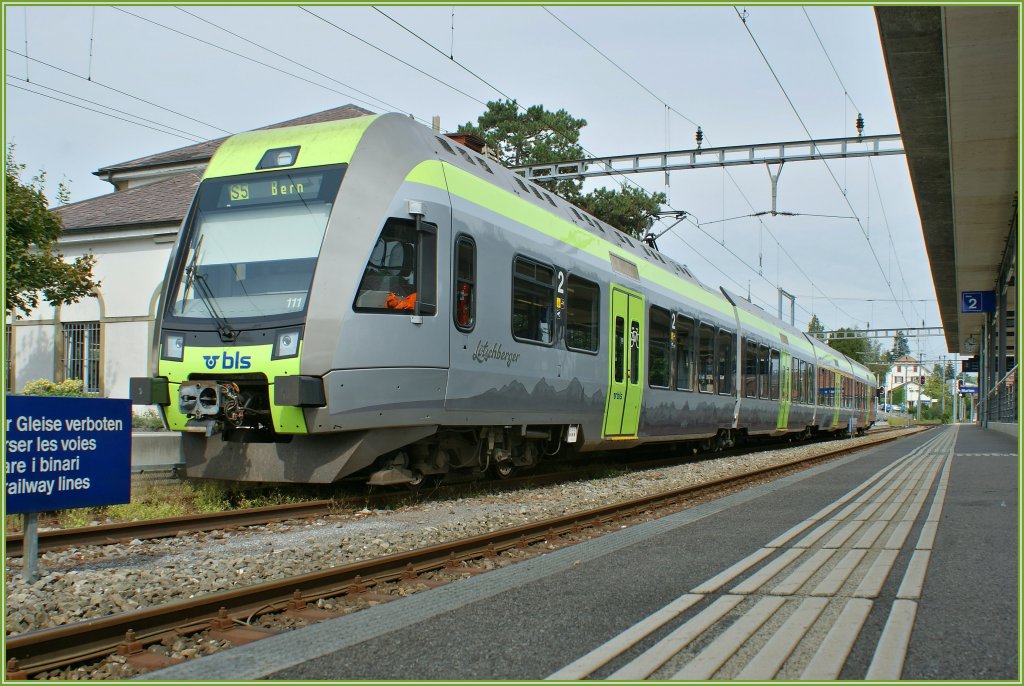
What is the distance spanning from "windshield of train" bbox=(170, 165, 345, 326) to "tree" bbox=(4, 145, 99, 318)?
755cm

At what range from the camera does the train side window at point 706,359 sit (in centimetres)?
1620

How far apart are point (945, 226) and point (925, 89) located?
41.8ft

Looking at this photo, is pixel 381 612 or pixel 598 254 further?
pixel 598 254

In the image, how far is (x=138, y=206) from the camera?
69.7 feet

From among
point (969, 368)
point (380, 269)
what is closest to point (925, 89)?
point (380, 269)

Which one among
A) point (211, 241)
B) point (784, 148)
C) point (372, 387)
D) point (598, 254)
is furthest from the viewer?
point (784, 148)

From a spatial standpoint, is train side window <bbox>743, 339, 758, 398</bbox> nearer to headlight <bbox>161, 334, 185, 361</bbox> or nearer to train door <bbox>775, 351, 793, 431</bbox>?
train door <bbox>775, 351, 793, 431</bbox>

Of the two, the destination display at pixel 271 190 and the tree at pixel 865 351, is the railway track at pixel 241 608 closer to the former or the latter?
the destination display at pixel 271 190

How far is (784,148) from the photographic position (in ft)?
64.7

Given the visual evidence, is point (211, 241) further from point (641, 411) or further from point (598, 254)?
point (641, 411)

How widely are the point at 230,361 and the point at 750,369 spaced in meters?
14.1

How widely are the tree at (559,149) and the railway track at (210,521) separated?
93.2 ft

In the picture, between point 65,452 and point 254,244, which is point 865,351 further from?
point 65,452

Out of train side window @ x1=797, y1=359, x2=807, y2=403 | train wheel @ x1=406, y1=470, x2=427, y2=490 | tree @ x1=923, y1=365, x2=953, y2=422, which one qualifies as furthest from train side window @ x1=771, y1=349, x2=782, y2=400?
tree @ x1=923, y1=365, x2=953, y2=422
